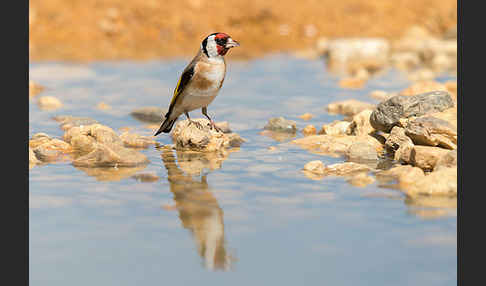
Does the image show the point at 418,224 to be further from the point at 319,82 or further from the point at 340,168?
the point at 319,82

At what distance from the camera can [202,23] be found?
1880 centimetres

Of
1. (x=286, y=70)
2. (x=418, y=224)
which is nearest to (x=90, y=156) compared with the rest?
(x=418, y=224)

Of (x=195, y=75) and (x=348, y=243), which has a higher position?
(x=195, y=75)

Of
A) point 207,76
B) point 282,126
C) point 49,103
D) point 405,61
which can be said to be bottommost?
point 282,126

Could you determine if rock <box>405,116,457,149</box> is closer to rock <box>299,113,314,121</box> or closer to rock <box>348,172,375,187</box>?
rock <box>348,172,375,187</box>

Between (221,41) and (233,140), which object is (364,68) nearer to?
(233,140)

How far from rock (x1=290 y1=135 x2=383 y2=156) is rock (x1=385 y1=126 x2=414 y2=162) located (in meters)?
0.26

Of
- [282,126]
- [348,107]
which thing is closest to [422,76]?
[348,107]

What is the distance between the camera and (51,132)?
26.7 ft

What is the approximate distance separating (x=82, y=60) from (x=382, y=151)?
9.57m

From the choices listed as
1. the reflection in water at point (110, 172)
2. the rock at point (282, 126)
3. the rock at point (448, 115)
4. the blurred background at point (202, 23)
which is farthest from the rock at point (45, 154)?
the blurred background at point (202, 23)

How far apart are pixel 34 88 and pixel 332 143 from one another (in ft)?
20.5

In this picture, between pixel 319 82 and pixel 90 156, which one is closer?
pixel 90 156

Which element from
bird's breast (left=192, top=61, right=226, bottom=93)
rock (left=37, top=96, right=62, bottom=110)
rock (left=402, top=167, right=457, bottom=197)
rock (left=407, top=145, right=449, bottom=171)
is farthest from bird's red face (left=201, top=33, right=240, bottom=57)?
rock (left=37, top=96, right=62, bottom=110)
